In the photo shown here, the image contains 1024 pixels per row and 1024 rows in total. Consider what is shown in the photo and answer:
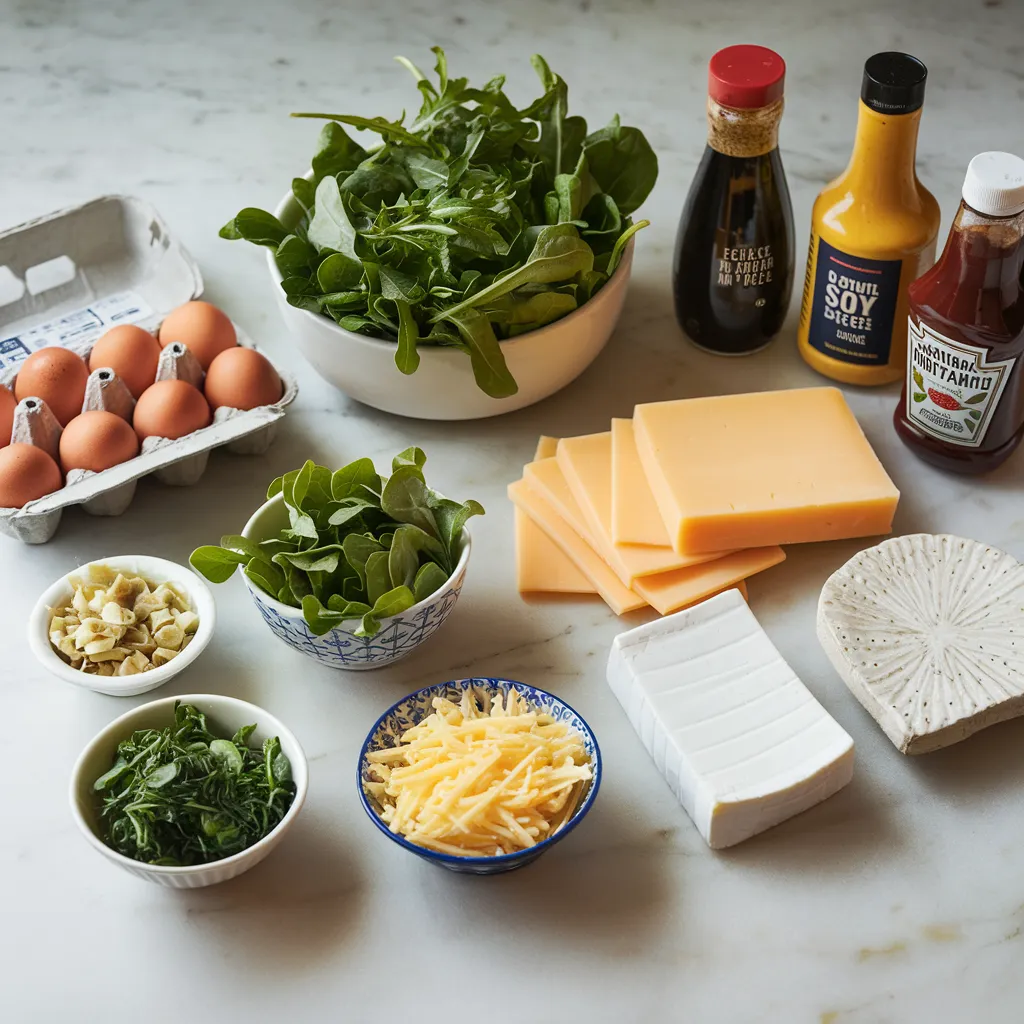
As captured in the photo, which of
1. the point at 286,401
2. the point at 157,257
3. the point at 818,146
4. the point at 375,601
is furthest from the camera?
the point at 818,146

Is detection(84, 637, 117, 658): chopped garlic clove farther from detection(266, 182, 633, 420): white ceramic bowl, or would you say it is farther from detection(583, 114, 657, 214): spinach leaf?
detection(583, 114, 657, 214): spinach leaf

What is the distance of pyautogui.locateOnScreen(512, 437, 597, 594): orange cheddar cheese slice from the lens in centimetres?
138

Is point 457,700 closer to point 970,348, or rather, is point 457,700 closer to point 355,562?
point 355,562

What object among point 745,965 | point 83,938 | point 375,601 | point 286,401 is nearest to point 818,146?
point 286,401

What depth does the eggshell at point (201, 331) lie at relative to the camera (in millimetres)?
1532

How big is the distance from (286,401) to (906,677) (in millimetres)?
747

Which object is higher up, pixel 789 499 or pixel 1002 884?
pixel 789 499

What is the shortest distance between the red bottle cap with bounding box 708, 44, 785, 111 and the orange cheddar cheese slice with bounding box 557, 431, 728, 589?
0.40 meters

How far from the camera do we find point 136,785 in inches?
43.0

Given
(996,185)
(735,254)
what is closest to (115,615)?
(735,254)

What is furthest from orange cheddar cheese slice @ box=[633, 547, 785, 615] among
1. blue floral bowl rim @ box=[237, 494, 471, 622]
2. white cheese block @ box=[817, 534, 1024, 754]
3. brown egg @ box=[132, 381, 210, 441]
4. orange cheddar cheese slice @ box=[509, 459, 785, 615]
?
brown egg @ box=[132, 381, 210, 441]

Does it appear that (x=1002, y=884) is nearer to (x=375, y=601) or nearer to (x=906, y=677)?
(x=906, y=677)

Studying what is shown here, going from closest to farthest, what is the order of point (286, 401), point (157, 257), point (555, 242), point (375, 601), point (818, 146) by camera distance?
point (375, 601) < point (555, 242) < point (286, 401) < point (157, 257) < point (818, 146)

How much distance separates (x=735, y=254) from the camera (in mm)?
1528
